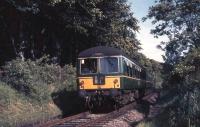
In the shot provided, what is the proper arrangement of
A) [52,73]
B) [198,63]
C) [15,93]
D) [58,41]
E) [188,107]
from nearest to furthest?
[188,107], [15,93], [198,63], [52,73], [58,41]

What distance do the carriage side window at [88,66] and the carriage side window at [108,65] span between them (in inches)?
14.3

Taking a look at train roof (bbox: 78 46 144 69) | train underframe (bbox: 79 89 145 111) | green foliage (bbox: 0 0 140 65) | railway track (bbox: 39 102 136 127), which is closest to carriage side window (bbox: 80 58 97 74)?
train roof (bbox: 78 46 144 69)

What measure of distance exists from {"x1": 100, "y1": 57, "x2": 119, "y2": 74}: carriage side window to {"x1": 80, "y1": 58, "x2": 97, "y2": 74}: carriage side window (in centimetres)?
36

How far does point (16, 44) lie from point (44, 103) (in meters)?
12.8

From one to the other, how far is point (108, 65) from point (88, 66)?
3.43 ft

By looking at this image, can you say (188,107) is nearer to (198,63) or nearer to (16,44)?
(198,63)

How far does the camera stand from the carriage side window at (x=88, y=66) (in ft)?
73.9

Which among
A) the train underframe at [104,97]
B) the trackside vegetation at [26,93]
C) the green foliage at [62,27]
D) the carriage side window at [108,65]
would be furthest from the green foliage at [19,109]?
the green foliage at [62,27]

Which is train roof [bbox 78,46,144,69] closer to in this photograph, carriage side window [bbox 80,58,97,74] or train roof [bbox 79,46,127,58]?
train roof [bbox 79,46,127,58]

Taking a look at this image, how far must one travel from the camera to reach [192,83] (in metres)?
18.1

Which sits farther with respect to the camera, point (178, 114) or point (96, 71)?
point (96, 71)

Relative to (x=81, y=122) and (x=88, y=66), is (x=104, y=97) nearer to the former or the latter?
(x=88, y=66)

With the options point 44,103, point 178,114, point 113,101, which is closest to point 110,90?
point 113,101

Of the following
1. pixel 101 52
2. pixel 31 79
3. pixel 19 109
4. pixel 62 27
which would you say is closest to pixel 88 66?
pixel 101 52
